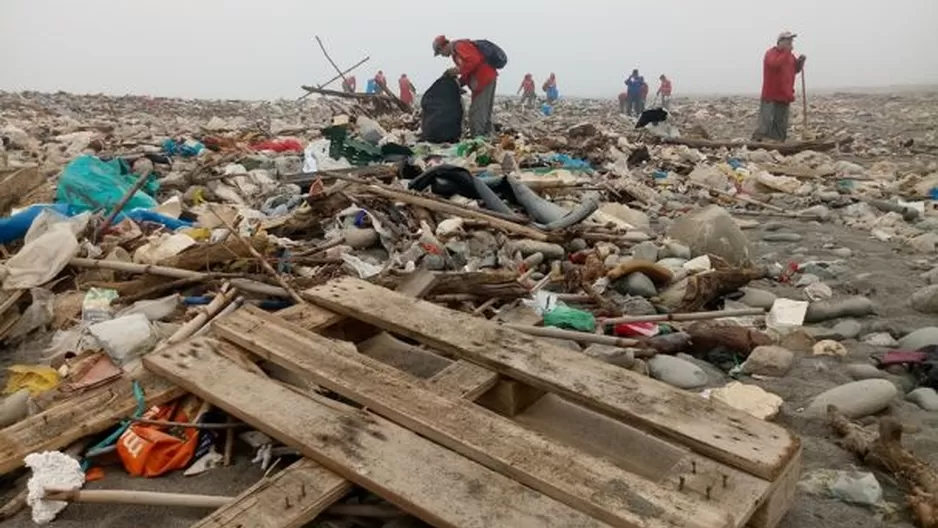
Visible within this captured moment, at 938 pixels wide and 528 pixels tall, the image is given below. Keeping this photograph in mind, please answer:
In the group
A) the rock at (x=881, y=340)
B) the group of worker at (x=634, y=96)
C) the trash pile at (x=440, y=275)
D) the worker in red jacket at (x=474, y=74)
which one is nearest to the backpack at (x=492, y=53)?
the worker in red jacket at (x=474, y=74)

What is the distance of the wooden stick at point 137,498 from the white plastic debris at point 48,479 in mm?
31

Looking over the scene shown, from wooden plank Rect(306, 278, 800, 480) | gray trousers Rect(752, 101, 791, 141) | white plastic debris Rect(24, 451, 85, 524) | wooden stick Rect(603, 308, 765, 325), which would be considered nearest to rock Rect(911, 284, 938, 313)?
wooden stick Rect(603, 308, 765, 325)

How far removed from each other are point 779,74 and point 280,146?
8.64m

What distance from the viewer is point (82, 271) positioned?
414 centimetres

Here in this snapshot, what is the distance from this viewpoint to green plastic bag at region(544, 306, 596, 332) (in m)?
3.65

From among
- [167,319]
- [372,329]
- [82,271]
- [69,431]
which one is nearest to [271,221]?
[82,271]

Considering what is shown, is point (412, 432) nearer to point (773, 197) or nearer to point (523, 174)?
point (523, 174)

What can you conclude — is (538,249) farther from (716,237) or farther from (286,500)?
(286,500)

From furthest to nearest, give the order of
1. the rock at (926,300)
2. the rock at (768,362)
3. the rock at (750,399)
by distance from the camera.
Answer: the rock at (926,300)
the rock at (768,362)
the rock at (750,399)

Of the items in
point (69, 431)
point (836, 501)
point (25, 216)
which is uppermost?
point (25, 216)

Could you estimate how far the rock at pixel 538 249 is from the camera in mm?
4871

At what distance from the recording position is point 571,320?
3686 millimetres

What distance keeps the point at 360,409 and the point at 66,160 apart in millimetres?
7491

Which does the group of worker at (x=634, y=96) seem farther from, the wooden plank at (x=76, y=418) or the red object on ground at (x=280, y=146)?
the wooden plank at (x=76, y=418)
